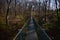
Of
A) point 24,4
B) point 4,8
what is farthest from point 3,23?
point 24,4

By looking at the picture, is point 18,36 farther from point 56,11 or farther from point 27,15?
point 56,11

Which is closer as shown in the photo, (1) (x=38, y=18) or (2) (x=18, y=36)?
(2) (x=18, y=36)

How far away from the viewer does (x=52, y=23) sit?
17.2 feet

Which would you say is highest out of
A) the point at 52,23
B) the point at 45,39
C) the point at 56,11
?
the point at 56,11

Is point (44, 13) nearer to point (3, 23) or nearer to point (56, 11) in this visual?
point (56, 11)

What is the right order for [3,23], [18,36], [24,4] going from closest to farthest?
[3,23] < [18,36] < [24,4]

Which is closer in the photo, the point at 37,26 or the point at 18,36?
the point at 18,36

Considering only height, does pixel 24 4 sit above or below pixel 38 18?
above

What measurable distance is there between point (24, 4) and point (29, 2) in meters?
0.21

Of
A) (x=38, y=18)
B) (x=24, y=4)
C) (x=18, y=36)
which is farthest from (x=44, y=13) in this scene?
(x=18, y=36)

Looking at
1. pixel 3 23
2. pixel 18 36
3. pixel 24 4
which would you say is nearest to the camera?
pixel 3 23

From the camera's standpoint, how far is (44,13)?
18.9 feet

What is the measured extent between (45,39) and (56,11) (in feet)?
2.90

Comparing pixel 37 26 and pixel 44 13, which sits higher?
pixel 44 13
